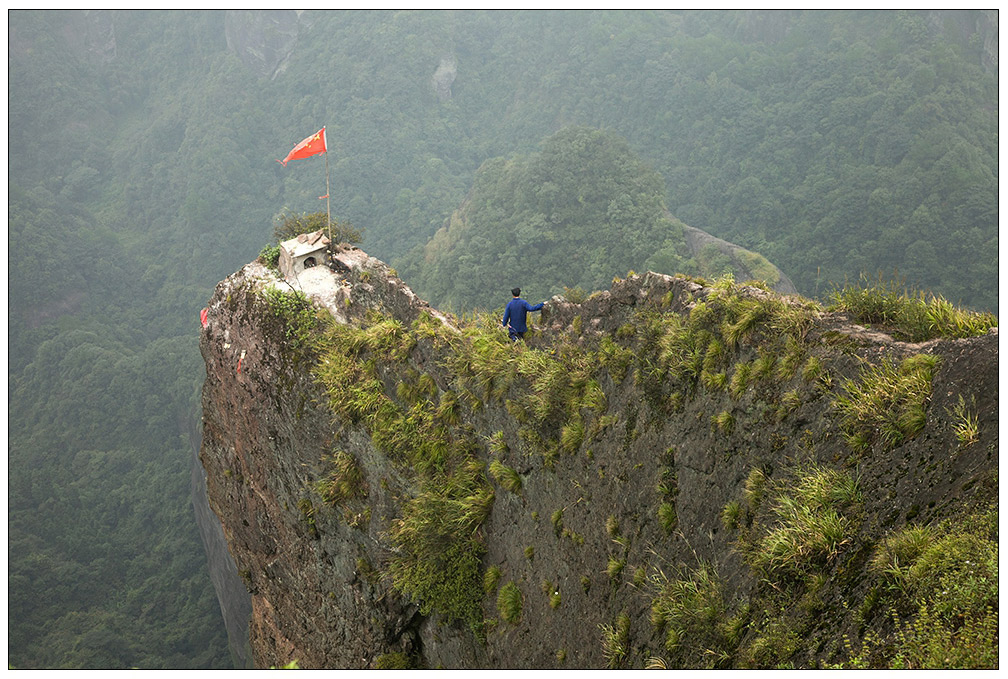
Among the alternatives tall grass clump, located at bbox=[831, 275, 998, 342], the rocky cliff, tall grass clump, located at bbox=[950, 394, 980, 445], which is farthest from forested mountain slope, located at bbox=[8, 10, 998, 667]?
tall grass clump, located at bbox=[950, 394, 980, 445]

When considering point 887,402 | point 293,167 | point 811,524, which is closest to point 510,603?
point 811,524

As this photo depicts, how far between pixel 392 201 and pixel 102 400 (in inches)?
1763

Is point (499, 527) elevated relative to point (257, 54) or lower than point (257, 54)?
lower

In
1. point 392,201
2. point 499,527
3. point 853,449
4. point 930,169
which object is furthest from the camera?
point 392,201

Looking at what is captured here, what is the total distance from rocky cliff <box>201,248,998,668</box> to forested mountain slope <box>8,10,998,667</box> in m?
41.9

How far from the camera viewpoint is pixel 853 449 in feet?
21.1

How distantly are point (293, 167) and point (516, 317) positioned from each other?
105501mm

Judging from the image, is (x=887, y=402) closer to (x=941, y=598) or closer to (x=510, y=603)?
(x=941, y=598)

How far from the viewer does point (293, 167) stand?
355 feet

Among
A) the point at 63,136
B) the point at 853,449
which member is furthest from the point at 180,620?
the point at 63,136

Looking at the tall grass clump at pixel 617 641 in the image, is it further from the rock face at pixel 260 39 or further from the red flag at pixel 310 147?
the rock face at pixel 260 39

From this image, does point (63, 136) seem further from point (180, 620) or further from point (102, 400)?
point (180, 620)

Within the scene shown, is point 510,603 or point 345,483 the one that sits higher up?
point 345,483

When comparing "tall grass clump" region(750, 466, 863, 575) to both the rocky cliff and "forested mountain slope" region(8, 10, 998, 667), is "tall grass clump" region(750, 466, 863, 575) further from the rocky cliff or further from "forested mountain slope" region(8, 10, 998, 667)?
"forested mountain slope" region(8, 10, 998, 667)
